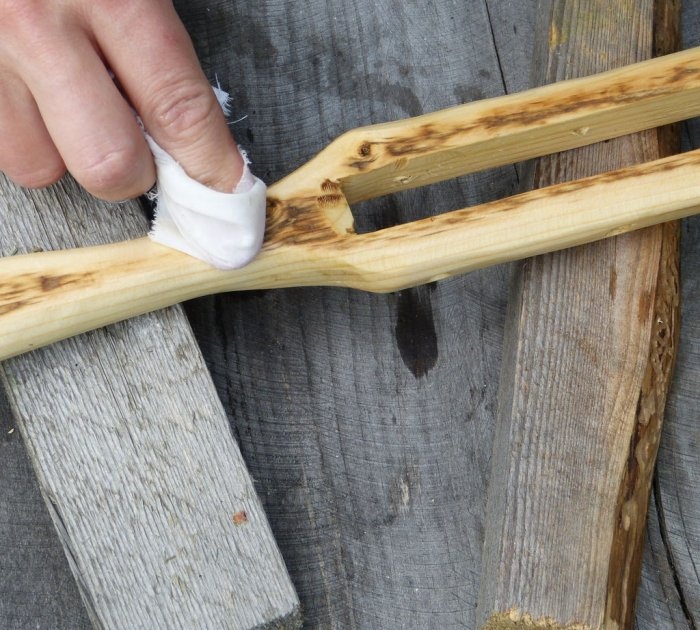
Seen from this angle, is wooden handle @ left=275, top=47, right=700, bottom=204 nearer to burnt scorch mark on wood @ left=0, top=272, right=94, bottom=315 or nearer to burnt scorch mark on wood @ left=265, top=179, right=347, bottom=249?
burnt scorch mark on wood @ left=265, top=179, right=347, bottom=249

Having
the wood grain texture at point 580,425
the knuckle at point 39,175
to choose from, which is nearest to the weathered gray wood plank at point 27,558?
the knuckle at point 39,175

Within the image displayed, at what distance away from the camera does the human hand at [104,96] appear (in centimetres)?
82

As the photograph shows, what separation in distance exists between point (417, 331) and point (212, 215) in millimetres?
425

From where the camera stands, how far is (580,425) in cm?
99

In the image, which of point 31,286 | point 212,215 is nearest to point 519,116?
point 212,215

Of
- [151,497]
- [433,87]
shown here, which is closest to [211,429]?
[151,497]

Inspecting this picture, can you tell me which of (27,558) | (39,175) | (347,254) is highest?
(39,175)

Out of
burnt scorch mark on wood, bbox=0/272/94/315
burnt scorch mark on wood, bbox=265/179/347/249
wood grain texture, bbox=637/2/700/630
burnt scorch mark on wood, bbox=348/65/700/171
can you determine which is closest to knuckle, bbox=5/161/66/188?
burnt scorch mark on wood, bbox=0/272/94/315

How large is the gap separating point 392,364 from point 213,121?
0.48 meters

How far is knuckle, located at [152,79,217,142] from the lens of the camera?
85 centimetres

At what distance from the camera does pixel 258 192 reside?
881 millimetres

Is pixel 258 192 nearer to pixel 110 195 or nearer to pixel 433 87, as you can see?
pixel 110 195

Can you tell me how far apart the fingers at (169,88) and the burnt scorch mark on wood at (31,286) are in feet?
0.62

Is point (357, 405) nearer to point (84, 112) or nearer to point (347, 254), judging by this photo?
point (347, 254)
